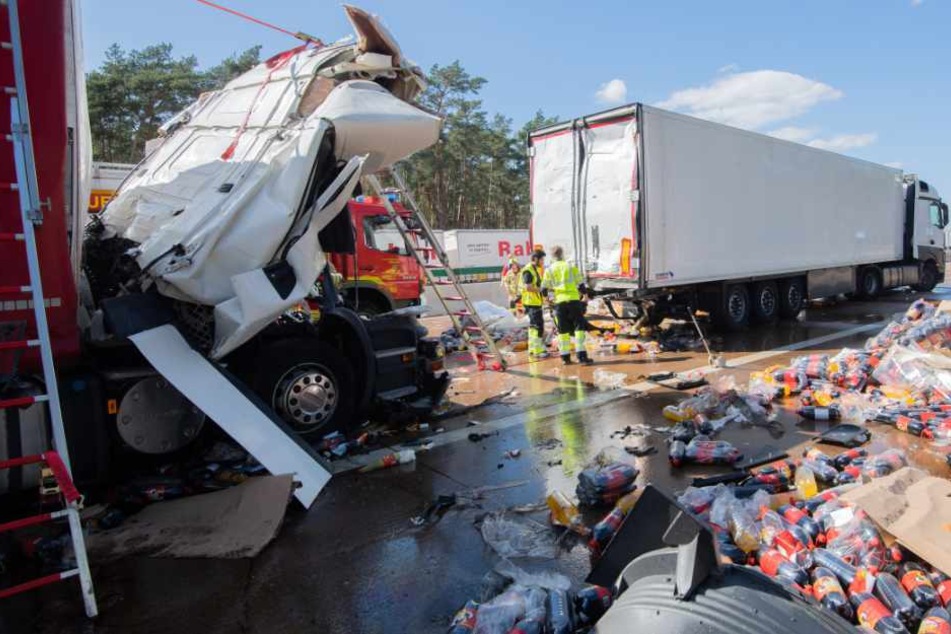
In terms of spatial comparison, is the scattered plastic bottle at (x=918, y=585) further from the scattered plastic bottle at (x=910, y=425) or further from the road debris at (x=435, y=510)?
the scattered plastic bottle at (x=910, y=425)

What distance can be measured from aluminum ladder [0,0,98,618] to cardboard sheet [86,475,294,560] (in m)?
0.58

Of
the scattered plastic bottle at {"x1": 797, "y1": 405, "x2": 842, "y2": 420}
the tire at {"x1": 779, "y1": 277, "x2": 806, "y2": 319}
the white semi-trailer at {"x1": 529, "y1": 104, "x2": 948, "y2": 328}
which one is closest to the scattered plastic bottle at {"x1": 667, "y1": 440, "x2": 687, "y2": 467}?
the scattered plastic bottle at {"x1": 797, "y1": 405, "x2": 842, "y2": 420}

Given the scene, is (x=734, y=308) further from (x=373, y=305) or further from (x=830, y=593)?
(x=830, y=593)

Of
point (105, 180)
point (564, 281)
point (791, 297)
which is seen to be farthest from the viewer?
point (791, 297)

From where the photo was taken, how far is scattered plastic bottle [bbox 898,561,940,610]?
8.04 feet

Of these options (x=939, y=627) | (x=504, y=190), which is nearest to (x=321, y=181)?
(x=939, y=627)

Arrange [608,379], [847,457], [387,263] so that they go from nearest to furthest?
[847,457]
[608,379]
[387,263]

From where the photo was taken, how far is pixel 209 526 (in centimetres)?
373

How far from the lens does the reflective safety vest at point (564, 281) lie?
8383mm

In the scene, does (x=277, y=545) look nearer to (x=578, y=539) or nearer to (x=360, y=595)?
(x=360, y=595)

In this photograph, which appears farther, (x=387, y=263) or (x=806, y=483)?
(x=387, y=263)

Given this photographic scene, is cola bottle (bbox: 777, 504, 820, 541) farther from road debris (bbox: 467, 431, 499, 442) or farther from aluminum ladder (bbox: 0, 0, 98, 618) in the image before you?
aluminum ladder (bbox: 0, 0, 98, 618)

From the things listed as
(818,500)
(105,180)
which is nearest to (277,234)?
(818,500)

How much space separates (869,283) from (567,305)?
11.5m
